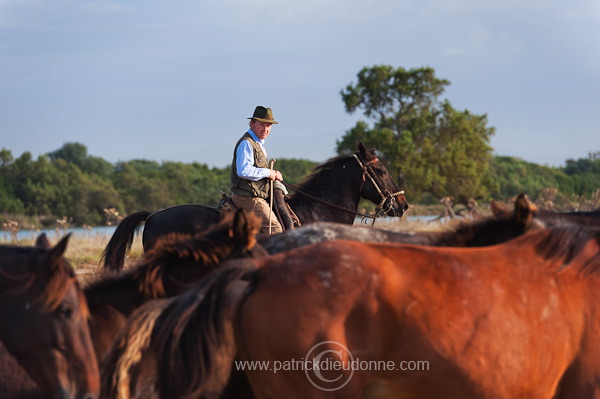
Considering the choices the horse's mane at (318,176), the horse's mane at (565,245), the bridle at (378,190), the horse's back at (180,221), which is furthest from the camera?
the bridle at (378,190)

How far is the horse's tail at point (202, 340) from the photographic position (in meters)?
3.55

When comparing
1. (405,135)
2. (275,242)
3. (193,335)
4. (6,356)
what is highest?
(405,135)

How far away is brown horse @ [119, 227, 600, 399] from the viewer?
3482 millimetres

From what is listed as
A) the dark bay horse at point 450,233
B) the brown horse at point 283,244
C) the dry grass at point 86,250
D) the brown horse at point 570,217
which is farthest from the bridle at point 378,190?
the dark bay horse at point 450,233

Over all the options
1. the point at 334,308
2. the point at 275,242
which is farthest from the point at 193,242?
the point at 334,308

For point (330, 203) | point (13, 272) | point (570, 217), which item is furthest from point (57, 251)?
point (330, 203)

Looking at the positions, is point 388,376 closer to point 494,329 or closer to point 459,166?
point 494,329

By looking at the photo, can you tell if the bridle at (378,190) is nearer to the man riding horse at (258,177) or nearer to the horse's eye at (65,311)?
the man riding horse at (258,177)

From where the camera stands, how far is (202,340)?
3568 millimetres

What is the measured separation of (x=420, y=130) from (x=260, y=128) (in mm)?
25754

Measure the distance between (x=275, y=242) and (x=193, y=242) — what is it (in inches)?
23.7

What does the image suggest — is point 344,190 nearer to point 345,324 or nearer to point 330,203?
point 330,203

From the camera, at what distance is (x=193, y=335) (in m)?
3.59

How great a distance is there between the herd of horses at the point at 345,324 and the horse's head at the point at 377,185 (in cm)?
640
